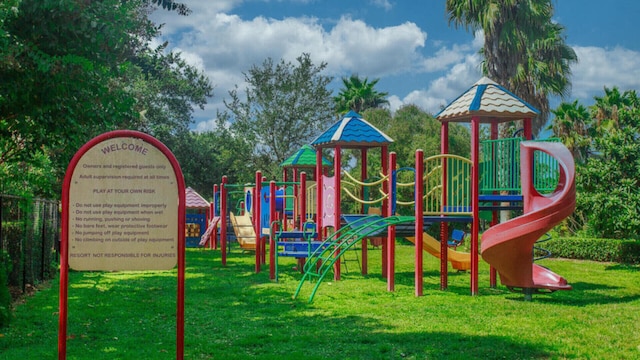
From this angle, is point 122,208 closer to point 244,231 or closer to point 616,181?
point 616,181

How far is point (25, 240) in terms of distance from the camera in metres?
12.4

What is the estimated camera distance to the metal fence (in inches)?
452

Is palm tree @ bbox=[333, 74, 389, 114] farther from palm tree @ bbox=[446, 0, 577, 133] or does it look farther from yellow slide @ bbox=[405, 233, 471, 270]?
yellow slide @ bbox=[405, 233, 471, 270]

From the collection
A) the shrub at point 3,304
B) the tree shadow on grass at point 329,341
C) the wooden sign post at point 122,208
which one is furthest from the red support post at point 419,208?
the wooden sign post at point 122,208

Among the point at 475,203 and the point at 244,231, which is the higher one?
the point at 475,203

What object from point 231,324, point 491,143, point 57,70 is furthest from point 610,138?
point 57,70

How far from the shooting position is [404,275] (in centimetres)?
1669

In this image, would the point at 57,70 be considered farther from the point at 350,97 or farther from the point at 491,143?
the point at 350,97

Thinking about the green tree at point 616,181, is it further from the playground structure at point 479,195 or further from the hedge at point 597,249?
the playground structure at point 479,195

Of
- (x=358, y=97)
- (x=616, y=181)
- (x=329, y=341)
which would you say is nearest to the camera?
(x=329, y=341)

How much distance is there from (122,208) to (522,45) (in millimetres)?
25722

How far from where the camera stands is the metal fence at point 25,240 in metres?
11.5

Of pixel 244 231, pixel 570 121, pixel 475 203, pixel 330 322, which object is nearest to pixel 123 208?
pixel 330 322

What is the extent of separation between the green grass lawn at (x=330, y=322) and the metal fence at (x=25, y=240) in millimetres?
566
